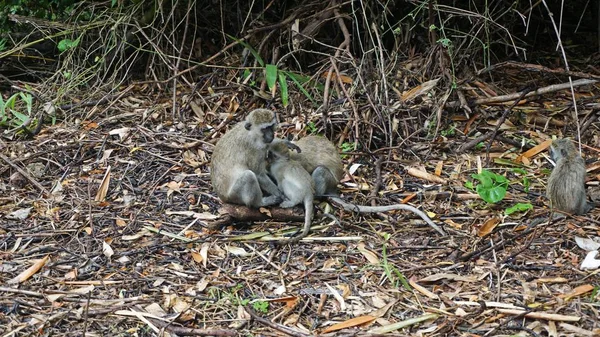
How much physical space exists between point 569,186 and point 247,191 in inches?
105

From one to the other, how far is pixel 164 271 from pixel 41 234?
1351 millimetres

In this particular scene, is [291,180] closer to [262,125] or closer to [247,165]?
[247,165]

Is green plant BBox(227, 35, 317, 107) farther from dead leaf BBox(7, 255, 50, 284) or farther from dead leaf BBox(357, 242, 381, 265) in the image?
dead leaf BBox(7, 255, 50, 284)

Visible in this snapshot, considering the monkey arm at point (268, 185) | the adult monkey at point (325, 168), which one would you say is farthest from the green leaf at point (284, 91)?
the monkey arm at point (268, 185)

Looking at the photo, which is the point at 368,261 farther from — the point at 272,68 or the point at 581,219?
the point at 272,68

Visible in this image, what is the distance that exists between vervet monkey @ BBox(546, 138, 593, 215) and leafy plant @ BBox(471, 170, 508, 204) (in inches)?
15.5

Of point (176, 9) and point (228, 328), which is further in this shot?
point (176, 9)

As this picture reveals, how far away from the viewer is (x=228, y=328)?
5.21 m

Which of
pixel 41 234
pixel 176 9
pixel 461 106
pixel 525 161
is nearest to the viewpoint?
pixel 41 234

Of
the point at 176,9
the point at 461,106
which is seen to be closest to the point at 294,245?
the point at 461,106

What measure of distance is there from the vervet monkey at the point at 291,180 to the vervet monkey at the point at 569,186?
2.01 meters

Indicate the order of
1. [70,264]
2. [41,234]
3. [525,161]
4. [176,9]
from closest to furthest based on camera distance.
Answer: [70,264] < [41,234] < [525,161] < [176,9]

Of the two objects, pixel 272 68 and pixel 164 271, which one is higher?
pixel 272 68

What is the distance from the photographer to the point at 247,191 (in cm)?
657
